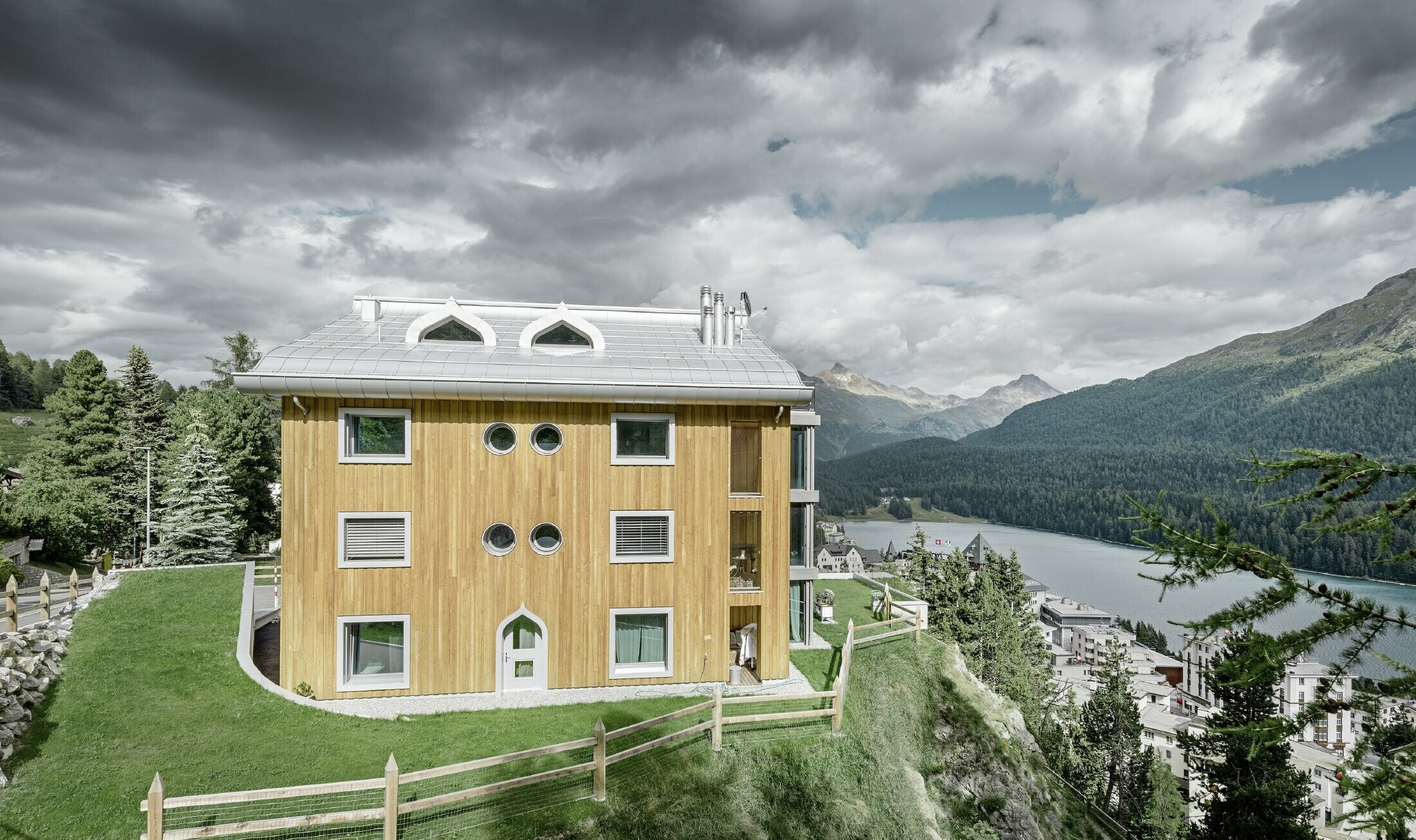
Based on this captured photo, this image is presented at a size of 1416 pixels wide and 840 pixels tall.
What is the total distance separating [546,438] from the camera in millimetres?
14953

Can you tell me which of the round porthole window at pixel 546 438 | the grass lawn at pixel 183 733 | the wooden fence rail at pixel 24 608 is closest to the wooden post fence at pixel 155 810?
the grass lawn at pixel 183 733

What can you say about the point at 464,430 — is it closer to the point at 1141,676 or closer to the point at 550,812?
the point at 550,812

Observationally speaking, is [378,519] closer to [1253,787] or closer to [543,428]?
[543,428]

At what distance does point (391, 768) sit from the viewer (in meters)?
8.83

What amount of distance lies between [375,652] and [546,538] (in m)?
4.25

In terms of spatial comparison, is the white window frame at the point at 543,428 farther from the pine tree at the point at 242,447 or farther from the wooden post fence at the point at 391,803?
the pine tree at the point at 242,447

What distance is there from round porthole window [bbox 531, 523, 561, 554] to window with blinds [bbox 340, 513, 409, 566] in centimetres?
261

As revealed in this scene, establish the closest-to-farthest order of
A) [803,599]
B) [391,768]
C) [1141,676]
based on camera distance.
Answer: [391,768], [803,599], [1141,676]

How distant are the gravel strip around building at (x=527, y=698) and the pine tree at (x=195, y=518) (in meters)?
19.2

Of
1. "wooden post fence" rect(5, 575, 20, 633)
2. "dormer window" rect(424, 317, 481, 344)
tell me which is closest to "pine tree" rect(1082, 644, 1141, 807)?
"dormer window" rect(424, 317, 481, 344)

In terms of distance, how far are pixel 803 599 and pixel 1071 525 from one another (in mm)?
169085

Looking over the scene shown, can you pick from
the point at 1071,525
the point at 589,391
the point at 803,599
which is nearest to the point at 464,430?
the point at 589,391

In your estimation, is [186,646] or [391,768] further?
[186,646]

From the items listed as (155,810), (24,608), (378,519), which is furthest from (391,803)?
(24,608)
